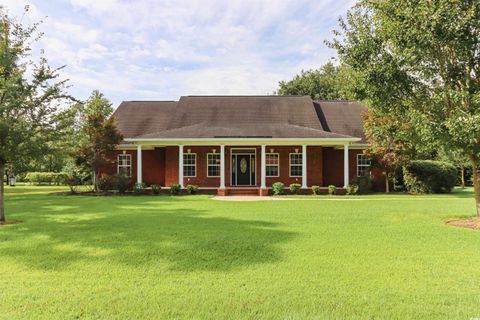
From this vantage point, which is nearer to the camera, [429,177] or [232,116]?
[429,177]

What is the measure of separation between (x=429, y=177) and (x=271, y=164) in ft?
29.1

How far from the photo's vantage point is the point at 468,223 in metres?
9.94

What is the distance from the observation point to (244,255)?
6484mm

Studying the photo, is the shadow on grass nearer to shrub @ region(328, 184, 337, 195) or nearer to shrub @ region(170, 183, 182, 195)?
shrub @ region(170, 183, 182, 195)

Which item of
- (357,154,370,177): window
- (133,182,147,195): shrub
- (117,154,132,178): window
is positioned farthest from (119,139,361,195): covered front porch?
(117,154,132,178): window

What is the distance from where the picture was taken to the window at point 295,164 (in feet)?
72.2

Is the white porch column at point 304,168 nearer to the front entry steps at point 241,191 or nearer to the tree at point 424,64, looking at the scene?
the front entry steps at point 241,191

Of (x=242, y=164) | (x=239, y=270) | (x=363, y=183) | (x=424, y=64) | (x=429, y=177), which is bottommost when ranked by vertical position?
(x=239, y=270)

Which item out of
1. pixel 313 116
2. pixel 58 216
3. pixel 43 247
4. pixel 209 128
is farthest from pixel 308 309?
pixel 313 116

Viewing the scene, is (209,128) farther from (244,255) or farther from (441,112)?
(244,255)

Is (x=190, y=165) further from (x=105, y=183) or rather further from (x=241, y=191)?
(x=105, y=183)

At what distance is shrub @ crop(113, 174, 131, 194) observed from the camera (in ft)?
66.4

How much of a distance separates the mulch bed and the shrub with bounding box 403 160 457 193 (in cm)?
1139

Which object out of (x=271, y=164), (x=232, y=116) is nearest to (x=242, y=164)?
(x=271, y=164)
